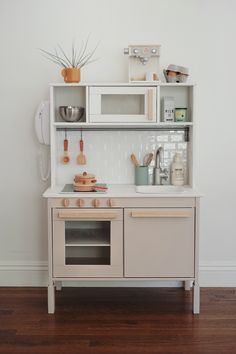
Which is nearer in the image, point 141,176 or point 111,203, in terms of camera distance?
point 111,203

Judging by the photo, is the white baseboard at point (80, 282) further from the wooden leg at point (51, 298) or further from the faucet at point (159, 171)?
the faucet at point (159, 171)

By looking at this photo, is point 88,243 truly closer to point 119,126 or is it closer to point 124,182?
point 124,182

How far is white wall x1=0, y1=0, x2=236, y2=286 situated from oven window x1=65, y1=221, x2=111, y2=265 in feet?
1.79

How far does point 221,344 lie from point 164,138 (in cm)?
149

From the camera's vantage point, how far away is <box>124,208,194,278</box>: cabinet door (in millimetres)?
3059

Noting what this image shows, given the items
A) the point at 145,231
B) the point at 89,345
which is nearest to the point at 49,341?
the point at 89,345

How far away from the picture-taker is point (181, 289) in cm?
355

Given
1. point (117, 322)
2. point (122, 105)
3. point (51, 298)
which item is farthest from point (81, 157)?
point (117, 322)

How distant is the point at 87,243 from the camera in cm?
308

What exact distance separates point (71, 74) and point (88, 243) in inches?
44.4

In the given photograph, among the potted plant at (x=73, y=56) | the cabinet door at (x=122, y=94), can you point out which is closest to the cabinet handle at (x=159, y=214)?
the cabinet door at (x=122, y=94)

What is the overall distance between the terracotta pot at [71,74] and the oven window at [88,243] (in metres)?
0.96

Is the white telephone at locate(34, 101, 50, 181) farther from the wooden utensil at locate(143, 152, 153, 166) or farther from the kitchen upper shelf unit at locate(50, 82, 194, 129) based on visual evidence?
the wooden utensil at locate(143, 152, 153, 166)

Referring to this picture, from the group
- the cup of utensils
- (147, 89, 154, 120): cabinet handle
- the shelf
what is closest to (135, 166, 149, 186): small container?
the cup of utensils
